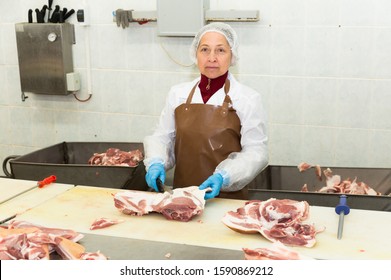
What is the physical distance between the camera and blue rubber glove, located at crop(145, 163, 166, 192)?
8.03 feet

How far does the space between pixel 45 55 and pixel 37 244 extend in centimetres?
247

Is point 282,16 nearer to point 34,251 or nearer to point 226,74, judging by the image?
point 226,74

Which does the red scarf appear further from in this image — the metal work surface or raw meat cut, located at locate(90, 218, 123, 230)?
the metal work surface

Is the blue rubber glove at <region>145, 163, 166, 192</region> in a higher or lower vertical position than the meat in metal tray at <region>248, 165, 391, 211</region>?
higher

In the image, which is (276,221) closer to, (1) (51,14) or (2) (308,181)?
(2) (308,181)

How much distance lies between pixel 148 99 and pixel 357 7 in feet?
5.51

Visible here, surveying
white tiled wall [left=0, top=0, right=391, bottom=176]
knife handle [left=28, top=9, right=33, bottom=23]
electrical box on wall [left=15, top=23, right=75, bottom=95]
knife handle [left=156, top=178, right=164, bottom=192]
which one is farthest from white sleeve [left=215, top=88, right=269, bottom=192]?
knife handle [left=28, top=9, right=33, bottom=23]

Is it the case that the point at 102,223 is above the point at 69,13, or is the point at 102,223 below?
below

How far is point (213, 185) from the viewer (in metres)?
2.28

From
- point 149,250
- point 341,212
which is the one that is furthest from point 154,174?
point 341,212

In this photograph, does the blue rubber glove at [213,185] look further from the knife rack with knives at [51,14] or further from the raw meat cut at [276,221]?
the knife rack with knives at [51,14]

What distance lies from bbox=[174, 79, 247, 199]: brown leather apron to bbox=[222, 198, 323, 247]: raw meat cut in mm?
731

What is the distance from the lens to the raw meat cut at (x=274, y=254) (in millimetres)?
1660

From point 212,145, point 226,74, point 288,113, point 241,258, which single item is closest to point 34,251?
point 241,258
